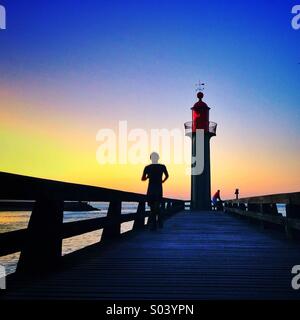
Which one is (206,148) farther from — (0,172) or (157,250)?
(0,172)

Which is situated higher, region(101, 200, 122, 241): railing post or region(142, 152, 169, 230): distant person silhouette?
region(142, 152, 169, 230): distant person silhouette

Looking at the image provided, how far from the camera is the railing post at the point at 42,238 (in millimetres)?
3751

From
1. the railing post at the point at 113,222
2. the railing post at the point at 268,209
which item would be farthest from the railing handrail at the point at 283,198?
the railing post at the point at 113,222

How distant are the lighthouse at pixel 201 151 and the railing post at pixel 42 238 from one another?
78.3 feet

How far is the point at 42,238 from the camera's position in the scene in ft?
12.6

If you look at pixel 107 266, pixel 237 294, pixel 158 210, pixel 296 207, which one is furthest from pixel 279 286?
pixel 158 210

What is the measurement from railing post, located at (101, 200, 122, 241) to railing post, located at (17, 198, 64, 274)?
2429 millimetres

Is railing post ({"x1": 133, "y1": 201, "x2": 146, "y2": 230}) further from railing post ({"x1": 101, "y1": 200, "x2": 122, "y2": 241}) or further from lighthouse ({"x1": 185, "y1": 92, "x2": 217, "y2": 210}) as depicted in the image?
lighthouse ({"x1": 185, "y1": 92, "x2": 217, "y2": 210})

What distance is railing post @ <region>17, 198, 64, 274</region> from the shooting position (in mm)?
3751

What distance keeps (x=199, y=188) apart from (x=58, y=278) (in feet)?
80.1

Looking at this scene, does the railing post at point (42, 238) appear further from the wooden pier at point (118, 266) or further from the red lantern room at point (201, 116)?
the red lantern room at point (201, 116)

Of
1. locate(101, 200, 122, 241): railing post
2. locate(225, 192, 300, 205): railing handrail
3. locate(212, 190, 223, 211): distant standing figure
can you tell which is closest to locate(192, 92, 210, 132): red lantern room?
locate(212, 190, 223, 211): distant standing figure

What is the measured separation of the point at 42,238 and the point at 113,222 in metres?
2.77

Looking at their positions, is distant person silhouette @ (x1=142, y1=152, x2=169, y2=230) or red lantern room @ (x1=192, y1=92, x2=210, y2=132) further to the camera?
red lantern room @ (x1=192, y1=92, x2=210, y2=132)
